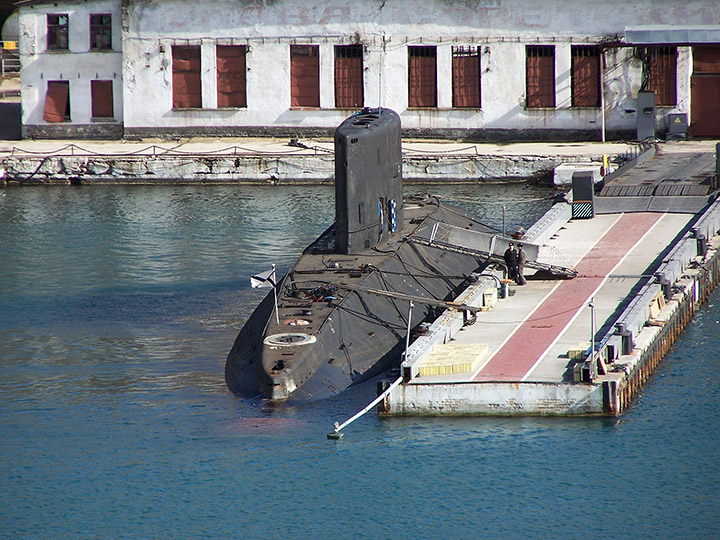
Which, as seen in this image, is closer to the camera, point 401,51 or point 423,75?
point 401,51

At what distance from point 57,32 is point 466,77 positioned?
73.4 feet

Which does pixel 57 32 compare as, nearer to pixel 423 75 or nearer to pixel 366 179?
pixel 423 75

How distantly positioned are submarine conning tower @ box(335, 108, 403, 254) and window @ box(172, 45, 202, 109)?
3006 centimetres

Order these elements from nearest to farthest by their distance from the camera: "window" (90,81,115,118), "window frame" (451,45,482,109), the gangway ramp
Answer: the gangway ramp
"window frame" (451,45,482,109)
"window" (90,81,115,118)

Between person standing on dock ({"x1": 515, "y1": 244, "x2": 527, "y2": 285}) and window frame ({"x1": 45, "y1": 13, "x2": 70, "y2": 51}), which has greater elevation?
window frame ({"x1": 45, "y1": 13, "x2": 70, "y2": 51})

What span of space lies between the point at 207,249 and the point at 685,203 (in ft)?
60.0

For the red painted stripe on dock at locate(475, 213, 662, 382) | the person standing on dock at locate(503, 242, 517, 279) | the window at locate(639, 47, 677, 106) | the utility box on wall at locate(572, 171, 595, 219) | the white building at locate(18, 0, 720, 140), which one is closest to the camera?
the red painted stripe on dock at locate(475, 213, 662, 382)

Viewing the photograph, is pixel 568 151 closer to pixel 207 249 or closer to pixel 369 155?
pixel 207 249

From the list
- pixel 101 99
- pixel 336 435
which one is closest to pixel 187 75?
pixel 101 99

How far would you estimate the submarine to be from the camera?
2733cm

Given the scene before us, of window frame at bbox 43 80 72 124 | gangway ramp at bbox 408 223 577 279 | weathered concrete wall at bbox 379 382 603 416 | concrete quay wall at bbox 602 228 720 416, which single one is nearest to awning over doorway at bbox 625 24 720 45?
concrete quay wall at bbox 602 228 720 416

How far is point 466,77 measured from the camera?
61.1m

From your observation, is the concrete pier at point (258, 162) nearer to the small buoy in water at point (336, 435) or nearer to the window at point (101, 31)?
the window at point (101, 31)

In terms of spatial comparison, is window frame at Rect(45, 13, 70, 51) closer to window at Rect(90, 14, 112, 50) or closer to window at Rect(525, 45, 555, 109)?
window at Rect(90, 14, 112, 50)
